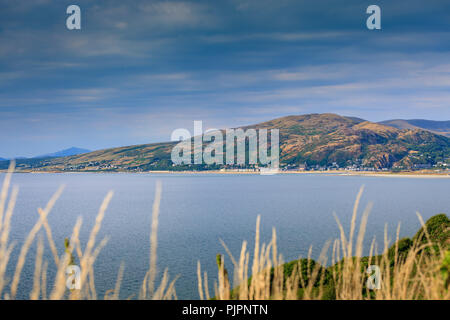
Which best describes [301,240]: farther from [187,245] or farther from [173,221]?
[173,221]

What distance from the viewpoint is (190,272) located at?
102 ft

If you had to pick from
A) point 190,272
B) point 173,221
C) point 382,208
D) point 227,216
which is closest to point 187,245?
point 190,272

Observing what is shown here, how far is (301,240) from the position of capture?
146 ft

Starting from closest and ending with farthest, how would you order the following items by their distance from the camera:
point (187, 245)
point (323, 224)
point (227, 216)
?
point (187, 245)
point (323, 224)
point (227, 216)

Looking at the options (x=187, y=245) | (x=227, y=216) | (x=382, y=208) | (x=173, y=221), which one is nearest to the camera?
(x=187, y=245)
